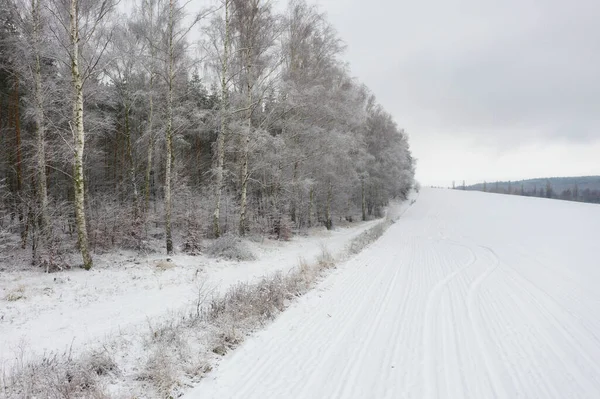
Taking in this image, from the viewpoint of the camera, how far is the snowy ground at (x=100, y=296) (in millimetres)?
5068

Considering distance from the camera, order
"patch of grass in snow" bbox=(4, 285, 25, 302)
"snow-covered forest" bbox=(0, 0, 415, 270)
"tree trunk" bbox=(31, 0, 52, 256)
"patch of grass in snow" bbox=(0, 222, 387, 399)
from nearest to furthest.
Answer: "patch of grass in snow" bbox=(0, 222, 387, 399) → "patch of grass in snow" bbox=(4, 285, 25, 302) → "tree trunk" bbox=(31, 0, 52, 256) → "snow-covered forest" bbox=(0, 0, 415, 270)

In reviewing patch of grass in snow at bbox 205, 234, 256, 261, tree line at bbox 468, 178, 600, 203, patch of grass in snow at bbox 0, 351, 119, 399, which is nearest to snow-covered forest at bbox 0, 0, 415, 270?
patch of grass in snow at bbox 205, 234, 256, 261

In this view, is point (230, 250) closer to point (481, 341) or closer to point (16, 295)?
point (16, 295)

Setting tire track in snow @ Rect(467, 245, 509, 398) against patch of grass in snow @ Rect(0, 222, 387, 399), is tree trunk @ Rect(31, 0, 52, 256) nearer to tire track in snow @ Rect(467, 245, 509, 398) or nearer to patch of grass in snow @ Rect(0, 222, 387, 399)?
patch of grass in snow @ Rect(0, 222, 387, 399)

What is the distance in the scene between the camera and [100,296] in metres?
7.10

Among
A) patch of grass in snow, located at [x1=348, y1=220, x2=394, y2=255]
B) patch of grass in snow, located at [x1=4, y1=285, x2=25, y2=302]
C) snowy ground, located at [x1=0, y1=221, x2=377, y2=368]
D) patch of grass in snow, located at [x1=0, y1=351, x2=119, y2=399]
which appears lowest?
patch of grass in snow, located at [x1=348, y1=220, x2=394, y2=255]

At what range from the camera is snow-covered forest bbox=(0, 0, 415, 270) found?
9.70 m

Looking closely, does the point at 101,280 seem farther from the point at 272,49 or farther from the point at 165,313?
the point at 272,49

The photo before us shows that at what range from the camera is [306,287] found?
7.50 m

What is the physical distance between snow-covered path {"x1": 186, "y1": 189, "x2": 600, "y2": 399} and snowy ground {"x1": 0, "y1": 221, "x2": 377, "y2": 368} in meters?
2.75

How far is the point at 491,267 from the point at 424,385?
900 centimetres

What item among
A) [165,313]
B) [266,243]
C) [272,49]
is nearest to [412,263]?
[266,243]

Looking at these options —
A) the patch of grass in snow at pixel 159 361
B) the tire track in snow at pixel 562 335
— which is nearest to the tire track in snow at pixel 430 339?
the tire track in snow at pixel 562 335

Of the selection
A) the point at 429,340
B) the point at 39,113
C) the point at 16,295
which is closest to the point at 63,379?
the point at 429,340
